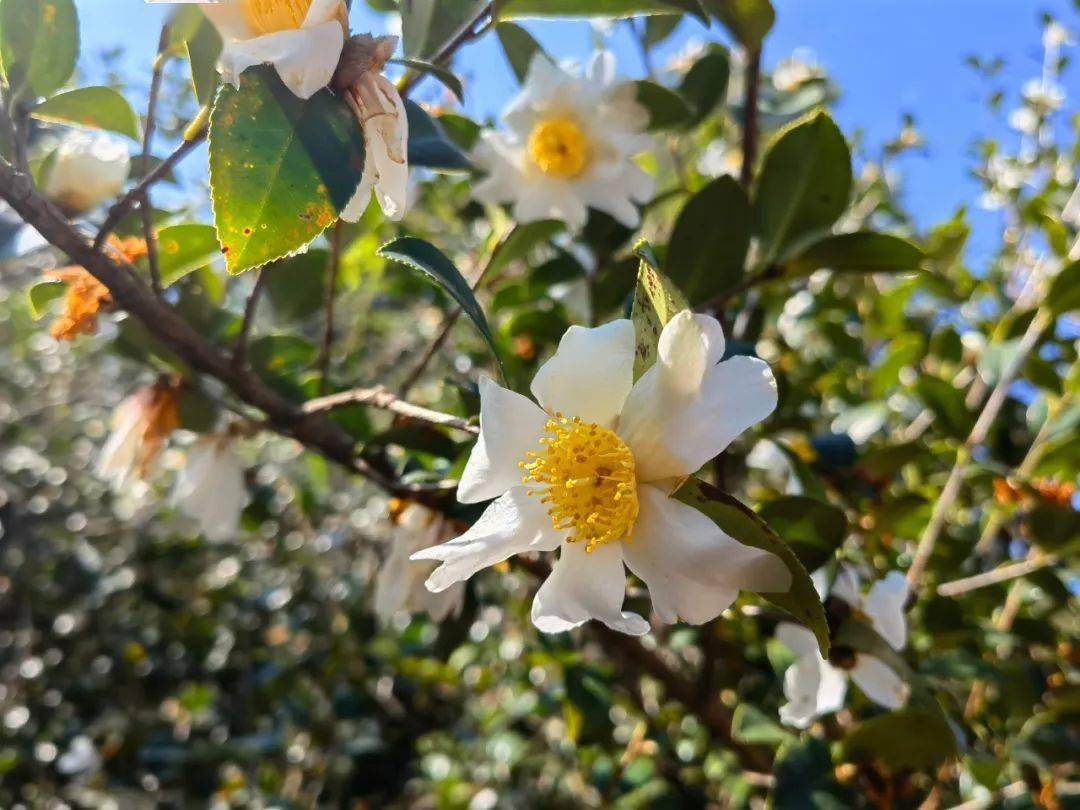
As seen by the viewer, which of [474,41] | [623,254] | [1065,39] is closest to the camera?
[474,41]

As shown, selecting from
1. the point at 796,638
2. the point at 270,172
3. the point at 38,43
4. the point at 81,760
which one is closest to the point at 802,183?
the point at 796,638

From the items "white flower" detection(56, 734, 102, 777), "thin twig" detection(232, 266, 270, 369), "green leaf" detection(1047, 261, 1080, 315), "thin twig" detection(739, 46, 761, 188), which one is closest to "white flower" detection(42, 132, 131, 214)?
"thin twig" detection(232, 266, 270, 369)

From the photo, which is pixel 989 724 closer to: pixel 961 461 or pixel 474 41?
pixel 961 461

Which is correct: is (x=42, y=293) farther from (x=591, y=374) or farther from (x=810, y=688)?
(x=810, y=688)

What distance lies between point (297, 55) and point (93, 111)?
1.09 feet

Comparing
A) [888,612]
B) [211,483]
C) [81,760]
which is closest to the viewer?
[888,612]

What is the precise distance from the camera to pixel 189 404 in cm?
96

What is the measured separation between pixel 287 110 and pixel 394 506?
47 centimetres

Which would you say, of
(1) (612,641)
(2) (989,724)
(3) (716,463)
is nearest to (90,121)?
(3) (716,463)

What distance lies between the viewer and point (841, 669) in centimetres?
78

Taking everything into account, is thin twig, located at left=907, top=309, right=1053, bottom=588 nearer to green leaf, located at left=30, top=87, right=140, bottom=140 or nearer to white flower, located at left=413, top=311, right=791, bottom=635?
white flower, located at left=413, top=311, right=791, bottom=635

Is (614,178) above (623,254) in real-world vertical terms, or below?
above

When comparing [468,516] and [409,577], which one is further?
[409,577]

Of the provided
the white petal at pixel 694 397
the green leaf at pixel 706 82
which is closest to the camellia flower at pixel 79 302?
the white petal at pixel 694 397
